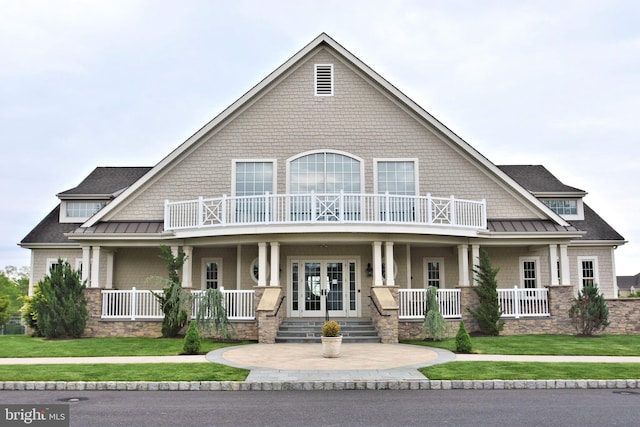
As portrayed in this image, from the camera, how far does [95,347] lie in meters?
16.7

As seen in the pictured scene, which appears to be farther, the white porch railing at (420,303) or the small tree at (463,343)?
the white porch railing at (420,303)

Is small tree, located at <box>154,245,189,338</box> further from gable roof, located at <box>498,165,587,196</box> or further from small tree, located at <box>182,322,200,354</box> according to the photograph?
gable roof, located at <box>498,165,587,196</box>

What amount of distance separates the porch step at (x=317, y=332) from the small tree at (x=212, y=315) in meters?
1.87

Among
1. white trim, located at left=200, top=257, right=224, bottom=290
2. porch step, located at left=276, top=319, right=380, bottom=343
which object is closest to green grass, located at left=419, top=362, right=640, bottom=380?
porch step, located at left=276, top=319, right=380, bottom=343

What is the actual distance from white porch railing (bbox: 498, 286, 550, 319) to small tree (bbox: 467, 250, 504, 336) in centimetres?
88

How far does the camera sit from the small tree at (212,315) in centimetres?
1820

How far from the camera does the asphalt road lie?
27.1 ft

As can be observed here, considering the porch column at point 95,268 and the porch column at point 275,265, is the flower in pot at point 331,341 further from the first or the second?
the porch column at point 95,268

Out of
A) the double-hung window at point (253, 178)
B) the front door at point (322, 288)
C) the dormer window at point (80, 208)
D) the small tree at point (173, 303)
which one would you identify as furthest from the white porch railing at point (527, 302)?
the dormer window at point (80, 208)

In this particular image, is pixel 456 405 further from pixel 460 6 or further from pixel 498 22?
pixel 498 22

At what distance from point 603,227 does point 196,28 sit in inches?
795

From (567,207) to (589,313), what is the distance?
27.2ft

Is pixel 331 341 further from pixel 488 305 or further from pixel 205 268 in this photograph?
pixel 205 268

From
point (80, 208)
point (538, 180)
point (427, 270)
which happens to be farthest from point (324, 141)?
point (80, 208)
